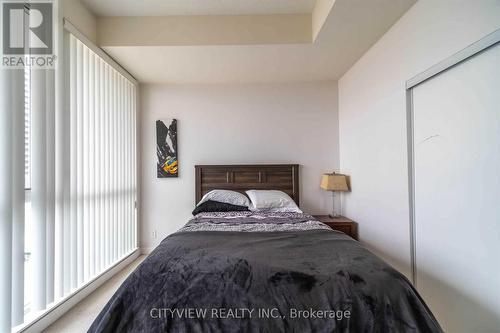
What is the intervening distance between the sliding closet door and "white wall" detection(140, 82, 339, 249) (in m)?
1.62

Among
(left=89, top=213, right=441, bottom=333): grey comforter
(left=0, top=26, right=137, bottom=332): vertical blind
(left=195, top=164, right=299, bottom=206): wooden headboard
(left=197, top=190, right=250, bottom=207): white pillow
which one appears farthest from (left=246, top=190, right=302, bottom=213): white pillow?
(left=0, top=26, right=137, bottom=332): vertical blind

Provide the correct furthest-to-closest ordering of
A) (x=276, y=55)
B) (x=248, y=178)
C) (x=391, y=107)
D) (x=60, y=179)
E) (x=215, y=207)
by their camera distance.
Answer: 1. (x=248, y=178)
2. (x=215, y=207)
3. (x=276, y=55)
4. (x=391, y=107)
5. (x=60, y=179)

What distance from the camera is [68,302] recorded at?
2.01 metres

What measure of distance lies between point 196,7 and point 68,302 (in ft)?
10.2

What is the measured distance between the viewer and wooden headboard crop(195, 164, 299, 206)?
332cm

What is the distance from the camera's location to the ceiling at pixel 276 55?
1979mm

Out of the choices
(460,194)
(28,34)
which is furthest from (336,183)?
(28,34)

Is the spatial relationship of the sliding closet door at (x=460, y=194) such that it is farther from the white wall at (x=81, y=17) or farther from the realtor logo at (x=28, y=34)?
the white wall at (x=81, y=17)

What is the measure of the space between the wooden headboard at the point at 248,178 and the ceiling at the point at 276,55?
51.7 inches

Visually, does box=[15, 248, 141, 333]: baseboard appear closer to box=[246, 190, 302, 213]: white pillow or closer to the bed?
the bed

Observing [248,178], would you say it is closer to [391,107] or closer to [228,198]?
[228,198]

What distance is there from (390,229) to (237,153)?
7.12 ft

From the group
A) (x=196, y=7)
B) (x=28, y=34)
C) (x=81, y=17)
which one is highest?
(x=196, y=7)

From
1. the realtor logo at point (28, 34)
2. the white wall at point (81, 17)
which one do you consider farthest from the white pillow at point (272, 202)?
the white wall at point (81, 17)
